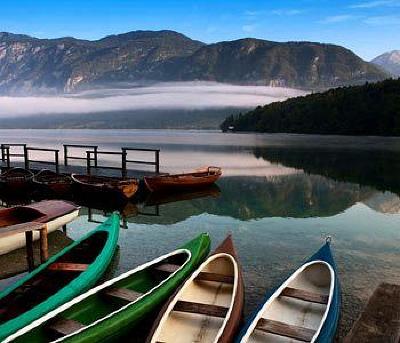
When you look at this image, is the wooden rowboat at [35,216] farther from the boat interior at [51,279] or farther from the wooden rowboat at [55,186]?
the wooden rowboat at [55,186]

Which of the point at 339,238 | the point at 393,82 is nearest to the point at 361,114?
the point at 393,82

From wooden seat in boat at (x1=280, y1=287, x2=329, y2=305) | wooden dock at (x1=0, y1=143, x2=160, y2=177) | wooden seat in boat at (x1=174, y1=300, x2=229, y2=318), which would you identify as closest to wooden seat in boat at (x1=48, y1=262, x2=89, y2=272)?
wooden seat in boat at (x1=174, y1=300, x2=229, y2=318)

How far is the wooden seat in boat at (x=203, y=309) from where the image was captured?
8805 mm

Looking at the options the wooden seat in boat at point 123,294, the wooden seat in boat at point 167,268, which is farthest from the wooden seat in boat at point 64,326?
the wooden seat in boat at point 167,268

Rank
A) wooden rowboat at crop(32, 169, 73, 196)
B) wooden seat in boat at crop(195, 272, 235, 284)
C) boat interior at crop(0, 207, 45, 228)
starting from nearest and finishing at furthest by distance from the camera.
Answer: wooden seat in boat at crop(195, 272, 235, 284) < boat interior at crop(0, 207, 45, 228) < wooden rowboat at crop(32, 169, 73, 196)

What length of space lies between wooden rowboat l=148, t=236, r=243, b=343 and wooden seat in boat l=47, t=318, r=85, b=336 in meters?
1.45

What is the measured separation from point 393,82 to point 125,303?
137815mm

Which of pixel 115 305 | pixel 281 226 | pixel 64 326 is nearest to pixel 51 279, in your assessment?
pixel 115 305

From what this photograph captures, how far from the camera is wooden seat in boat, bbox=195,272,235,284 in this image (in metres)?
10.3

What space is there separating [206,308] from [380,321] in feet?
10.9

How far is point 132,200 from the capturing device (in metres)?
29.6

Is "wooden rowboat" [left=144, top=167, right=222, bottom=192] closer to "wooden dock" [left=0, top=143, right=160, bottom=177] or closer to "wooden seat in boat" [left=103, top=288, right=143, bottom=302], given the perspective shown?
"wooden dock" [left=0, top=143, right=160, bottom=177]

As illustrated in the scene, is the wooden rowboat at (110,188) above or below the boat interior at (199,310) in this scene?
below

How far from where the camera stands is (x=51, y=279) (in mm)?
11188
